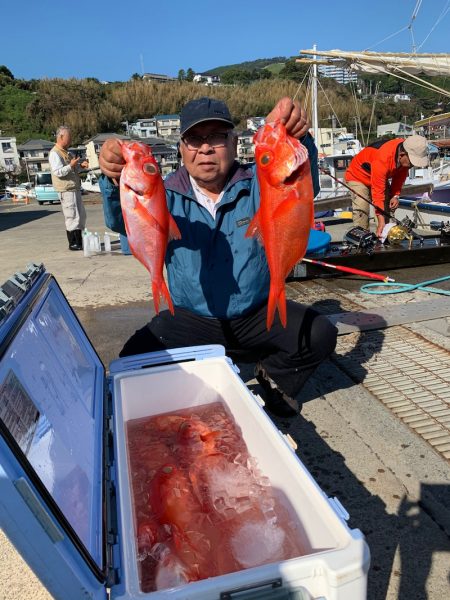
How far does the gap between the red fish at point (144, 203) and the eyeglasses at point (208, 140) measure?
57 centimetres

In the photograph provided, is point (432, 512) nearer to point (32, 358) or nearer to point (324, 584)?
point (324, 584)

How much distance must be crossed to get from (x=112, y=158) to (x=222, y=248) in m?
0.88

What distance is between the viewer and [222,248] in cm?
294

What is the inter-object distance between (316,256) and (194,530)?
5282 mm

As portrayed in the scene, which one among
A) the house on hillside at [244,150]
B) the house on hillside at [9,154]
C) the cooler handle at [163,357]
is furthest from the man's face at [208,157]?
the house on hillside at [9,154]

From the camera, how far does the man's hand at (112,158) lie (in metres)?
2.39

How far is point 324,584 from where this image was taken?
49.9 inches

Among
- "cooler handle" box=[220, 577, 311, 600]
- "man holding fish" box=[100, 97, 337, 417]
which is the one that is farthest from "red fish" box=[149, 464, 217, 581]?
"man holding fish" box=[100, 97, 337, 417]

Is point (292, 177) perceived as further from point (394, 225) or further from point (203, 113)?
point (394, 225)

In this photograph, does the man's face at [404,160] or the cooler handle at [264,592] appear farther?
the man's face at [404,160]

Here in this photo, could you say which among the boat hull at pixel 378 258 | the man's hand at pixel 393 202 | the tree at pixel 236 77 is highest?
the man's hand at pixel 393 202

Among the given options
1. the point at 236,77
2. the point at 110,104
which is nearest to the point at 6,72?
the point at 110,104

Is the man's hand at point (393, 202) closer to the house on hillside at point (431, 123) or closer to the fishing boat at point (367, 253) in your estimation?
the fishing boat at point (367, 253)

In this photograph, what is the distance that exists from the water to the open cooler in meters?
0.04
